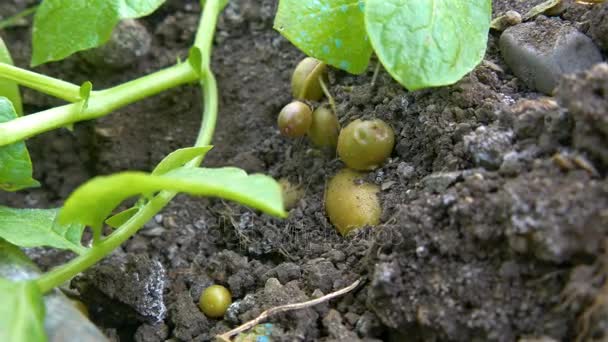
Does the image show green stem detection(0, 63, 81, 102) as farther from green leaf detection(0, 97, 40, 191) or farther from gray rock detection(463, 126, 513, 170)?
gray rock detection(463, 126, 513, 170)

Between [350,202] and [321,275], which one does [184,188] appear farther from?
[350,202]

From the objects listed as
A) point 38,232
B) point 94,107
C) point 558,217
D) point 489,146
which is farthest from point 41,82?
point 558,217

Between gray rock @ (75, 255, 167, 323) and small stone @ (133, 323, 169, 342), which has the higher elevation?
gray rock @ (75, 255, 167, 323)

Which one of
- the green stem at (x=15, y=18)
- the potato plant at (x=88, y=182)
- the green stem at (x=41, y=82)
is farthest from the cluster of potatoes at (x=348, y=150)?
the green stem at (x=15, y=18)

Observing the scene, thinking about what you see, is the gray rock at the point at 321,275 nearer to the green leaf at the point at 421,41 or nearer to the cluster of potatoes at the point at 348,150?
the cluster of potatoes at the point at 348,150

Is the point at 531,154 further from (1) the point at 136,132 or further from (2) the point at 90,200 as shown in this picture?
(1) the point at 136,132

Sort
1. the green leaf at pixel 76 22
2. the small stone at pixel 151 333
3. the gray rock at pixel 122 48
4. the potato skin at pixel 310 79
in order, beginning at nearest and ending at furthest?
the small stone at pixel 151 333, the green leaf at pixel 76 22, the potato skin at pixel 310 79, the gray rock at pixel 122 48

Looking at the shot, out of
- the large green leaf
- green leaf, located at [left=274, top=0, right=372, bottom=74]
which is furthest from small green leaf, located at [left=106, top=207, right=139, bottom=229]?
green leaf, located at [left=274, top=0, right=372, bottom=74]
